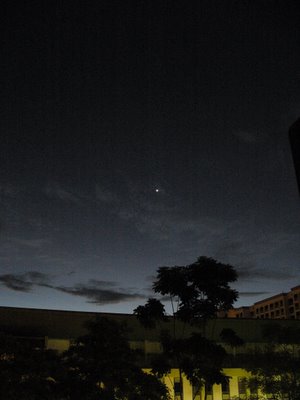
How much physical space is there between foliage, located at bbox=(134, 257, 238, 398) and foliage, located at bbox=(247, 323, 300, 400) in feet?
24.2

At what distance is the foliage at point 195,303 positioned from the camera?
26219 millimetres

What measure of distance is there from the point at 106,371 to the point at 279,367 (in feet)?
47.6

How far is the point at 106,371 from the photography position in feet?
80.4

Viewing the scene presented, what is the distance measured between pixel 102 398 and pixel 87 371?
172 centimetres

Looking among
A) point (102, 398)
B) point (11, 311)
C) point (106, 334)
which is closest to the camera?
point (102, 398)

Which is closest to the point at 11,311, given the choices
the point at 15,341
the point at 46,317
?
the point at 46,317

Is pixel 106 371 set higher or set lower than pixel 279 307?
lower

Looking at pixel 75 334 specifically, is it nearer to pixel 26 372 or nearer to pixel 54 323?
pixel 54 323

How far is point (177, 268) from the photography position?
27.5m

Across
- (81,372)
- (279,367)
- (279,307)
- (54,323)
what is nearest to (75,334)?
(54,323)

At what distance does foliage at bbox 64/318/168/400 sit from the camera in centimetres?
2420

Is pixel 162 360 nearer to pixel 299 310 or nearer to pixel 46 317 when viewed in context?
pixel 46 317

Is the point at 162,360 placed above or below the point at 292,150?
below

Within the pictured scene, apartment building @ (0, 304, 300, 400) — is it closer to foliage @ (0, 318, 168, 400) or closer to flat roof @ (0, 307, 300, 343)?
flat roof @ (0, 307, 300, 343)
